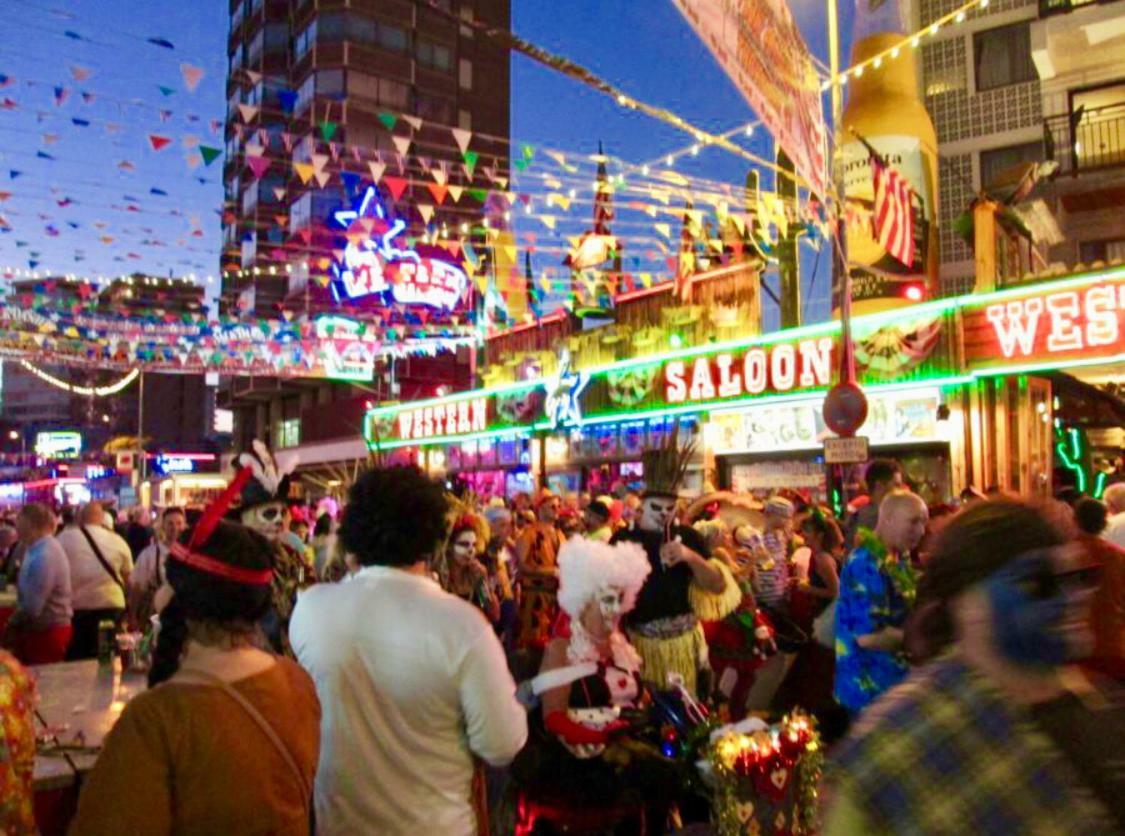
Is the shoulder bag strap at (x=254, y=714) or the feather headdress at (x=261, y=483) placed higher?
the feather headdress at (x=261, y=483)

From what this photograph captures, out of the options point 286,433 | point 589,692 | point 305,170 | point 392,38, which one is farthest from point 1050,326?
point 392,38

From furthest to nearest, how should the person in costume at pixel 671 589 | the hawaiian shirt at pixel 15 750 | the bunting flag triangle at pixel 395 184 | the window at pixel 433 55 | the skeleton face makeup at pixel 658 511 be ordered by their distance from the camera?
the window at pixel 433 55 < the bunting flag triangle at pixel 395 184 < the skeleton face makeup at pixel 658 511 < the person in costume at pixel 671 589 < the hawaiian shirt at pixel 15 750

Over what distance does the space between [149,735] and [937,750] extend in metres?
1.70

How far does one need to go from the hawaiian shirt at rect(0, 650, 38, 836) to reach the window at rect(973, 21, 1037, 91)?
86.6ft

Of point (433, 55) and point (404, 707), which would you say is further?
point (433, 55)

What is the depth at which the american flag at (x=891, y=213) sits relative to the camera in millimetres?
12969

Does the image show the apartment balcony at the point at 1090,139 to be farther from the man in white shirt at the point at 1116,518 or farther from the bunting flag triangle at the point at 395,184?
the bunting flag triangle at the point at 395,184

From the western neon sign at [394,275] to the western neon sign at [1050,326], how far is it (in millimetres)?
27099

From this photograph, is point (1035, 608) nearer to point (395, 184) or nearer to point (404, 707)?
point (404, 707)

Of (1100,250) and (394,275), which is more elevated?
(394,275)

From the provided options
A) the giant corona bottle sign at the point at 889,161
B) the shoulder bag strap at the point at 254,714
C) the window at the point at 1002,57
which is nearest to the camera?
the shoulder bag strap at the point at 254,714

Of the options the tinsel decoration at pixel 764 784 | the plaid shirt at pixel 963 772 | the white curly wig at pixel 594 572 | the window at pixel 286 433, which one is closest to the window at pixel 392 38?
the window at pixel 286 433

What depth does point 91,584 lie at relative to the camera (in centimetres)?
834

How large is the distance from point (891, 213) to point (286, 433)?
40.0 meters
